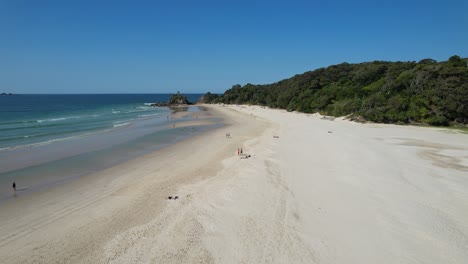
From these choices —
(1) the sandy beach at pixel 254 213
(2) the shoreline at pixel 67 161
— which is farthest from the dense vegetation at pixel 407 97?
(2) the shoreline at pixel 67 161

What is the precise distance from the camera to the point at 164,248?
7.94 meters

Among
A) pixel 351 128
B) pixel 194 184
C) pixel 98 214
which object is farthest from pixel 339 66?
pixel 98 214

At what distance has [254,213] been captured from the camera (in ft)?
32.5

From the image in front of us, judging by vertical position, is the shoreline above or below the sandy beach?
below

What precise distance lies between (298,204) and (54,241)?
8.30 meters

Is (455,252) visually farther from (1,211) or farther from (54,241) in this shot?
(1,211)

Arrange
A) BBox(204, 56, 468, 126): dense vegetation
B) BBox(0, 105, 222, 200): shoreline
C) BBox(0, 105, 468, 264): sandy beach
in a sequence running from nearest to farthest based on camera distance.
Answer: BBox(0, 105, 468, 264): sandy beach < BBox(0, 105, 222, 200): shoreline < BBox(204, 56, 468, 126): dense vegetation

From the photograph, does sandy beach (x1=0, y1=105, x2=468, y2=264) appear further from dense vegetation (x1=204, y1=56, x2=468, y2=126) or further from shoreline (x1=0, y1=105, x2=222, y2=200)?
dense vegetation (x1=204, y1=56, x2=468, y2=126)

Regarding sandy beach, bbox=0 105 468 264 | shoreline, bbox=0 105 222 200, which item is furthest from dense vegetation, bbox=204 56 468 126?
shoreline, bbox=0 105 222 200

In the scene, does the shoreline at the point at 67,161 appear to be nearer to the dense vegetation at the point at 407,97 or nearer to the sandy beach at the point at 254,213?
the sandy beach at the point at 254,213

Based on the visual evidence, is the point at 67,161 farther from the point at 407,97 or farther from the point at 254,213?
the point at 407,97

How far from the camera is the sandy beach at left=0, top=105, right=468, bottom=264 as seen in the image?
770cm

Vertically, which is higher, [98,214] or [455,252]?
[455,252]

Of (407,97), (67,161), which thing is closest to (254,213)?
(67,161)
